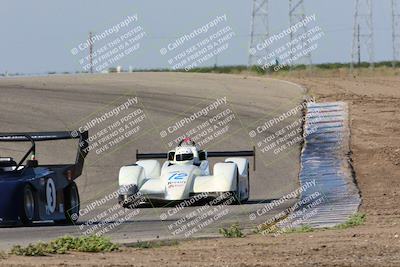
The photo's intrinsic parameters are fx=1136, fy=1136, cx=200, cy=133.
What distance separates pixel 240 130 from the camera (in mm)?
40000

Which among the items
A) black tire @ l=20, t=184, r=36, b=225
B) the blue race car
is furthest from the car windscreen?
black tire @ l=20, t=184, r=36, b=225

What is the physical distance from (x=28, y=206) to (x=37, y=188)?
40 cm

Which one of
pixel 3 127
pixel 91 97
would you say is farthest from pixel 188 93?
pixel 3 127

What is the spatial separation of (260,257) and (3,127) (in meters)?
23.9

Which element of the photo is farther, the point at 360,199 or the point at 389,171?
the point at 389,171

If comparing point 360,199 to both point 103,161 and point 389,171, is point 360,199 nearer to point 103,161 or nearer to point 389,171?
point 389,171

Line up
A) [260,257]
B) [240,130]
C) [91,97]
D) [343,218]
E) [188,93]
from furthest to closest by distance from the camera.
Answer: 1. [188,93]
2. [91,97]
3. [240,130]
4. [343,218]
5. [260,257]

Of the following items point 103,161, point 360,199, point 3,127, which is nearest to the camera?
point 360,199

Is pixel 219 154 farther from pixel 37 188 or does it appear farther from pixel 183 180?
pixel 37 188

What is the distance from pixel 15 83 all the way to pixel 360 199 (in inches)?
1206

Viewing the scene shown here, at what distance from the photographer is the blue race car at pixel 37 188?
20.2m

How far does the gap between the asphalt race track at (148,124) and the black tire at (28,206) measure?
195mm

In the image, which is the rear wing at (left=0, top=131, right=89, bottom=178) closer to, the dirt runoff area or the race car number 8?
the race car number 8

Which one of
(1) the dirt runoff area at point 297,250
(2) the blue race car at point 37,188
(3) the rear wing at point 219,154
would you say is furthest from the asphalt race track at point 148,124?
(1) the dirt runoff area at point 297,250
